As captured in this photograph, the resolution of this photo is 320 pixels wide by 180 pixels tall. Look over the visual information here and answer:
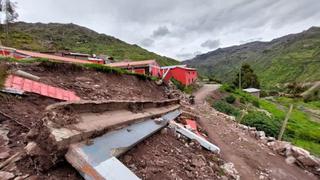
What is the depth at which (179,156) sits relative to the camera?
404cm

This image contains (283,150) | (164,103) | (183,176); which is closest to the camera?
(183,176)

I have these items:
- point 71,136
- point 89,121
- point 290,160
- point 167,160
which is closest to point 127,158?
point 89,121

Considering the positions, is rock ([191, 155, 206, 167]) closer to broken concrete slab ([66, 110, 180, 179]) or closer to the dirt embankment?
broken concrete slab ([66, 110, 180, 179])

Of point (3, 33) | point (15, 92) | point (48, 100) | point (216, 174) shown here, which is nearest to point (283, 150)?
point (216, 174)

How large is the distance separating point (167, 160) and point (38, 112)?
217cm

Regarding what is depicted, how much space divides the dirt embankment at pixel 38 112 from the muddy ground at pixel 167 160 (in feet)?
3.37

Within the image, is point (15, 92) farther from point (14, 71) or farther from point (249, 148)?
point (249, 148)

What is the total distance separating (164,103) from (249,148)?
125 inches

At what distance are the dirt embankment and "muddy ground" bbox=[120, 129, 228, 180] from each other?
3.37ft

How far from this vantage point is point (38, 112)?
396 cm

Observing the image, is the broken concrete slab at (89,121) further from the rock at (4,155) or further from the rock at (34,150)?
the rock at (4,155)

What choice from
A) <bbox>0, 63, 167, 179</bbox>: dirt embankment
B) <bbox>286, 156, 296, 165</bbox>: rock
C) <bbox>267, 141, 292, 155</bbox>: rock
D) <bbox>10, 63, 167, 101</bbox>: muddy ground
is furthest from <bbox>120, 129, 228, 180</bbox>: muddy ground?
<bbox>267, 141, 292, 155</bbox>: rock


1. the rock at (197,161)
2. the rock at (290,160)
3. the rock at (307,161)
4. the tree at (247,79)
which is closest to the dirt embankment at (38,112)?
the rock at (197,161)

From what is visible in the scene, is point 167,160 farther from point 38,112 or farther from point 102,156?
point 38,112
